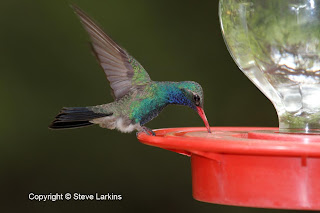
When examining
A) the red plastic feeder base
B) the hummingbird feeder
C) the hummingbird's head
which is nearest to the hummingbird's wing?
the hummingbird's head

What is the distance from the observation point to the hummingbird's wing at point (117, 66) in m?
2.64

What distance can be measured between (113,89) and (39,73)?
1.43 meters

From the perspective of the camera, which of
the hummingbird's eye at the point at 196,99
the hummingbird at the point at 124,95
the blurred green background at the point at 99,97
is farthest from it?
the blurred green background at the point at 99,97

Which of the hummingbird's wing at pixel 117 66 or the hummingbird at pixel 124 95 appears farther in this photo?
the hummingbird's wing at pixel 117 66

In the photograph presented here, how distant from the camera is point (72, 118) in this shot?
2.53m

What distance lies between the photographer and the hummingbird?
2521 millimetres

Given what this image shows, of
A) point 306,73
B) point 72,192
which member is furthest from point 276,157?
point 72,192

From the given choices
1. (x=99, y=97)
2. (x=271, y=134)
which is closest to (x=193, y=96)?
(x=271, y=134)

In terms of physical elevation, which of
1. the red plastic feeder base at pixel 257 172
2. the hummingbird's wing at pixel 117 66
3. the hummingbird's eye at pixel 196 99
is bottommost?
the red plastic feeder base at pixel 257 172

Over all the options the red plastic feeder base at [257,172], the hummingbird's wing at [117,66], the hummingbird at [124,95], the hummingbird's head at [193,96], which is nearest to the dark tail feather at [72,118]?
the hummingbird at [124,95]

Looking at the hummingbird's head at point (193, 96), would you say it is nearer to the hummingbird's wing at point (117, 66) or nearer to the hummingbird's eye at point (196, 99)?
the hummingbird's eye at point (196, 99)

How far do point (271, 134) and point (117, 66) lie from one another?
117 cm

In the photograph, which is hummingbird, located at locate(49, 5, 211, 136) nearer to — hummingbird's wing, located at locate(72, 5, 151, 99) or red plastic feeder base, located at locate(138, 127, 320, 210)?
hummingbird's wing, located at locate(72, 5, 151, 99)

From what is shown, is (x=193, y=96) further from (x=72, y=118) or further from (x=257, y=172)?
(x=257, y=172)
